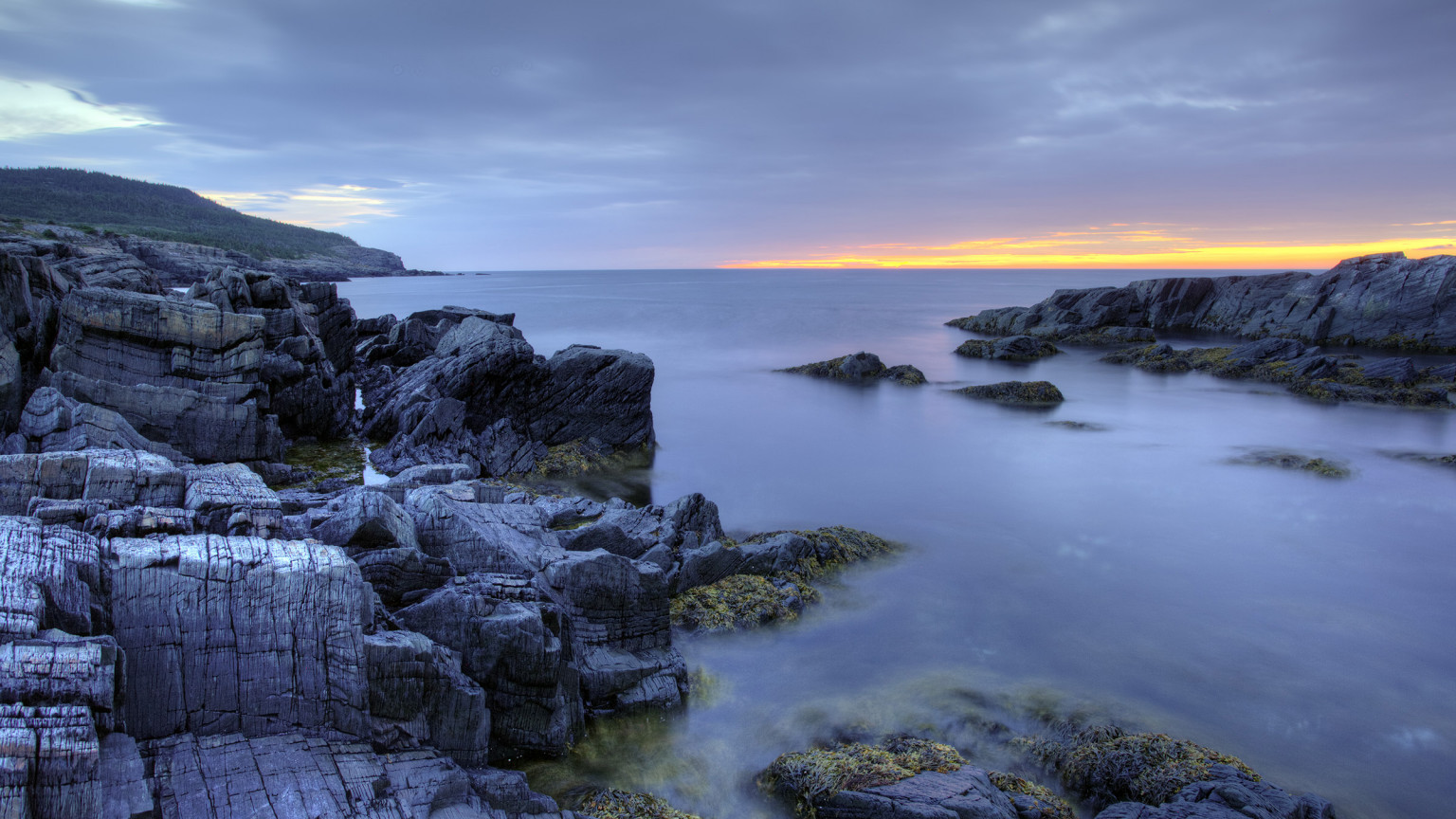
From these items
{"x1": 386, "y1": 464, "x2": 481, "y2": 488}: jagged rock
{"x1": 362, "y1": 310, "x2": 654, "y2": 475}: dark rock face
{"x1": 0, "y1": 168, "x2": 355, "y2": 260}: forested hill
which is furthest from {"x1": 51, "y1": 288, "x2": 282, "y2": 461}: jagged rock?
{"x1": 0, "y1": 168, "x2": 355, "y2": 260}: forested hill

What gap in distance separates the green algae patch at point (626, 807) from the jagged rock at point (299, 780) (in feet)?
3.88

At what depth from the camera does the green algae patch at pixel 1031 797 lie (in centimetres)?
701

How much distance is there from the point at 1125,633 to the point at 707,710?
6534 millimetres

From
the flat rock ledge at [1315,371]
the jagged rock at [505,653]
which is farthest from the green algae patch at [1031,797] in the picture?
the flat rock ledge at [1315,371]

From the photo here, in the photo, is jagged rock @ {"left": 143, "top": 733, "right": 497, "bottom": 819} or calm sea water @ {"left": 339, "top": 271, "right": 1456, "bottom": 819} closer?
jagged rock @ {"left": 143, "top": 733, "right": 497, "bottom": 819}

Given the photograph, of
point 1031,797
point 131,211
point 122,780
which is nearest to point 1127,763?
point 1031,797

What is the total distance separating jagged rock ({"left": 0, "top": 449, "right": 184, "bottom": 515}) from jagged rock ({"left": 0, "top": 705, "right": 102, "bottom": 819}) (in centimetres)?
319

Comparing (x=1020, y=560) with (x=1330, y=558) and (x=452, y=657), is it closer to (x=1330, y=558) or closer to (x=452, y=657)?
(x=1330, y=558)

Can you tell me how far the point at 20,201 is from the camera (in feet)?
320

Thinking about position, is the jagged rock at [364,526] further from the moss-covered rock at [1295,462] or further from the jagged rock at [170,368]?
the moss-covered rock at [1295,462]

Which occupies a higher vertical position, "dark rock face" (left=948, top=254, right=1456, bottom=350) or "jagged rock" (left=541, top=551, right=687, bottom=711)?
"dark rock face" (left=948, top=254, right=1456, bottom=350)

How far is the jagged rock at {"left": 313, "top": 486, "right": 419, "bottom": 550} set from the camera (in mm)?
7293

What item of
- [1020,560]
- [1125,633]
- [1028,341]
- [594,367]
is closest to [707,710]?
[1125,633]

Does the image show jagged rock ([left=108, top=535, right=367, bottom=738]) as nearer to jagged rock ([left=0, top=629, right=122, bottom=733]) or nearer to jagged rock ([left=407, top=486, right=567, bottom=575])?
jagged rock ([left=0, top=629, right=122, bottom=733])
